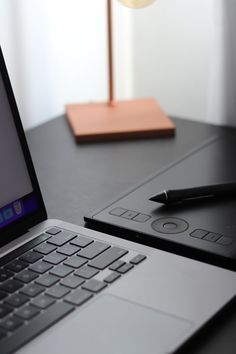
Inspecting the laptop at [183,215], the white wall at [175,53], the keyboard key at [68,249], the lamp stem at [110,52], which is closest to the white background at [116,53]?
the white wall at [175,53]

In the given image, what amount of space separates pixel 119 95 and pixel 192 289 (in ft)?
2.90

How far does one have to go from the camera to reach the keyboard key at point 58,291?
722 millimetres

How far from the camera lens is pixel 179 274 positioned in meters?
0.77

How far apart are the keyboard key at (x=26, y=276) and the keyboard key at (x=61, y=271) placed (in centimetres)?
2

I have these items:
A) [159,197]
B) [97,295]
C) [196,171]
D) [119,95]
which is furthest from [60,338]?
[119,95]

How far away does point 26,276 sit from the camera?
75cm

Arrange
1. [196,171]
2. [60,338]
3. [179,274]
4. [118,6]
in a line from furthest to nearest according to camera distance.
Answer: [118,6], [196,171], [179,274], [60,338]

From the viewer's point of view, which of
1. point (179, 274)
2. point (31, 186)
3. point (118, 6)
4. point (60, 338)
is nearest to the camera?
point (60, 338)

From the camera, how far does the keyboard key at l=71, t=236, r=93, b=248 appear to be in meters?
0.82

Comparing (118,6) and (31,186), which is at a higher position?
(118,6)

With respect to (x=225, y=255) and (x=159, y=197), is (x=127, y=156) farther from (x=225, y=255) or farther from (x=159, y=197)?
(x=225, y=255)

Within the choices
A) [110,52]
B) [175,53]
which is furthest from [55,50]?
[175,53]

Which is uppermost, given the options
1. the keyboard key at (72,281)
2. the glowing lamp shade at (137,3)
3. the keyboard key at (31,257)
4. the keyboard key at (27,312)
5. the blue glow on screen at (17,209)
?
the glowing lamp shade at (137,3)

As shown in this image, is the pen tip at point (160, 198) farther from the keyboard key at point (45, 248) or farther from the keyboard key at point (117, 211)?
the keyboard key at point (45, 248)
